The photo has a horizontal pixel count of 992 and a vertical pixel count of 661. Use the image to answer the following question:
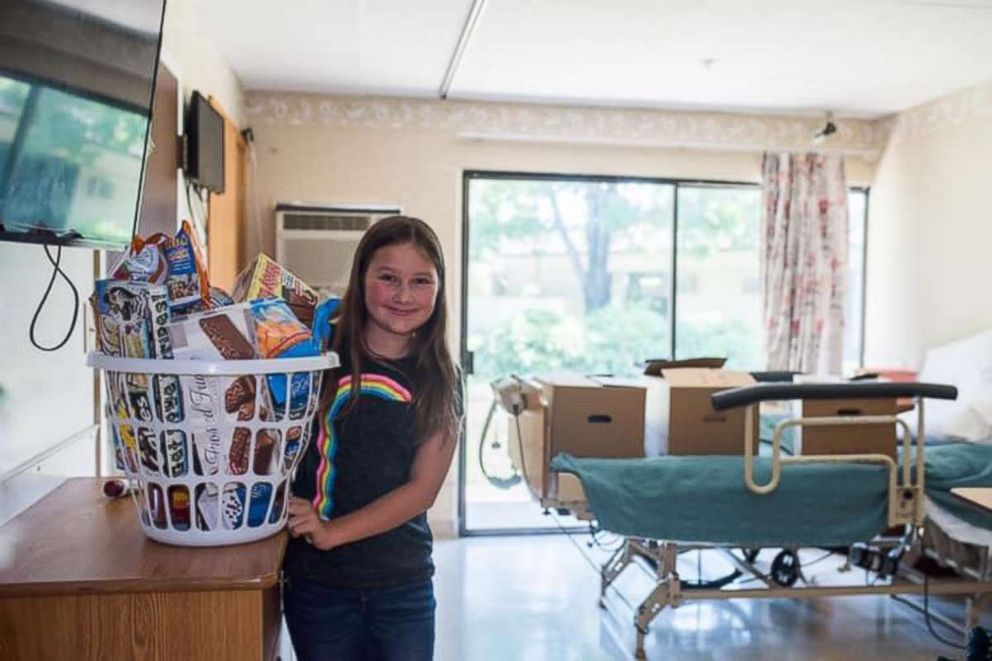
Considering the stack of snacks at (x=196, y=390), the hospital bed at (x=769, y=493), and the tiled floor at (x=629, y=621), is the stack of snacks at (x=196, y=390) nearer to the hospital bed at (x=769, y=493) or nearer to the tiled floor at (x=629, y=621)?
the hospital bed at (x=769, y=493)

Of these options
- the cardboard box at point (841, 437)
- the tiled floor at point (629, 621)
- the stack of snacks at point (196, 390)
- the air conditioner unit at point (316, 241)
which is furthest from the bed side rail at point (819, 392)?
the air conditioner unit at point (316, 241)

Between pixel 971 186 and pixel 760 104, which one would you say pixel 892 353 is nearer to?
pixel 971 186

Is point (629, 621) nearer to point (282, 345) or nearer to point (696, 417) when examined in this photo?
point (696, 417)

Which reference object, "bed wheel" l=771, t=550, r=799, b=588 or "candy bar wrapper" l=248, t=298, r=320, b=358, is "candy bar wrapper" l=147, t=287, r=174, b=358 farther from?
"bed wheel" l=771, t=550, r=799, b=588

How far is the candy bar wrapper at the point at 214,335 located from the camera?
1.01 meters

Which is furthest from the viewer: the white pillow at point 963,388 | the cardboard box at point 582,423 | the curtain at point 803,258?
the curtain at point 803,258

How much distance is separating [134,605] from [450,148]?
3720 millimetres

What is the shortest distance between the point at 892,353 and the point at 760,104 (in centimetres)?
158

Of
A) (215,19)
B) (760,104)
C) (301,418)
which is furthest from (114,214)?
(760,104)

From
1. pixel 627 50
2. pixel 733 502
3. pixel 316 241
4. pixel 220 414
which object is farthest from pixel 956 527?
pixel 316 241

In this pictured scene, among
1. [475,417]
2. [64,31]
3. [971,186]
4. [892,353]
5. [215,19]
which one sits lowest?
[475,417]

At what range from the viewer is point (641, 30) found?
3.16 m

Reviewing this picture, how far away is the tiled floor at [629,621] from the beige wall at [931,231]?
1351 mm

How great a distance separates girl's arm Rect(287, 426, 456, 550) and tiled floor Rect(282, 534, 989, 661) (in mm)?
1879
